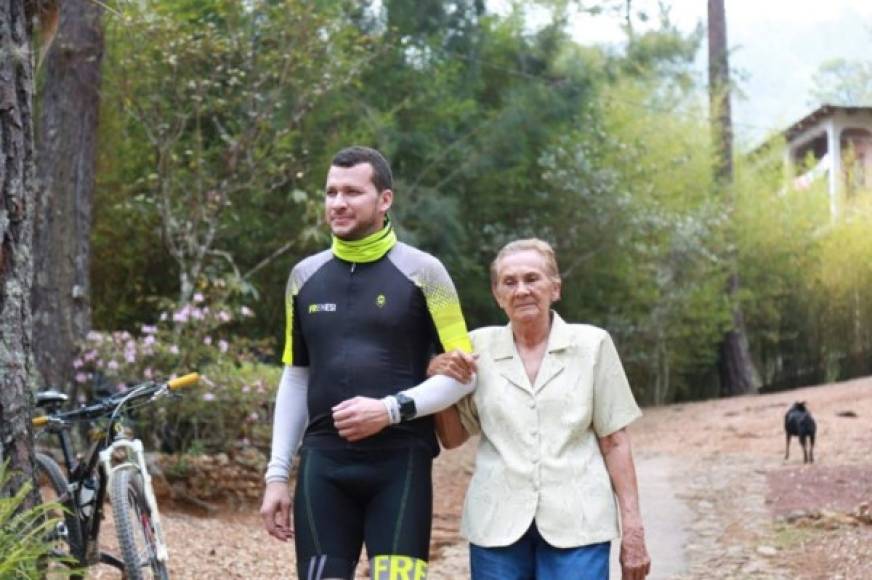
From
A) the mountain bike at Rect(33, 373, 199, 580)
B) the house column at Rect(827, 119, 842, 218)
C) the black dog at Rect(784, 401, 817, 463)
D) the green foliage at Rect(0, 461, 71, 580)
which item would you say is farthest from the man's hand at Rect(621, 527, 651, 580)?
the house column at Rect(827, 119, 842, 218)

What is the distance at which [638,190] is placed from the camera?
22.6 metres

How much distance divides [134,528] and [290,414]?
202 cm

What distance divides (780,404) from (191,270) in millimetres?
11824

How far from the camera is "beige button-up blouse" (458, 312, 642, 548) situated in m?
3.29

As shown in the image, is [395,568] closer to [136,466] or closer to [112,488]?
[112,488]

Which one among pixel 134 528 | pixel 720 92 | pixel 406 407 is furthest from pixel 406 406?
pixel 720 92

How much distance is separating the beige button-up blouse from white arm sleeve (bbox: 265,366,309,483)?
449 mm

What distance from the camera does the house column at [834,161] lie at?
27.6m

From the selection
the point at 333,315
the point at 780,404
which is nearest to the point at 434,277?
the point at 333,315

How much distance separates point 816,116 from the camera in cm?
3066

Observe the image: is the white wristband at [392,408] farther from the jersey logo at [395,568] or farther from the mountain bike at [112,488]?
the mountain bike at [112,488]

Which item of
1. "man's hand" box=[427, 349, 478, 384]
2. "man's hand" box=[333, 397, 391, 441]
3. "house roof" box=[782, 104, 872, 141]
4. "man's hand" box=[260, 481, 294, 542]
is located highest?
"house roof" box=[782, 104, 872, 141]

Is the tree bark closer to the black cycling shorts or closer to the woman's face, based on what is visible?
the woman's face

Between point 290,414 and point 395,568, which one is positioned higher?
point 290,414
